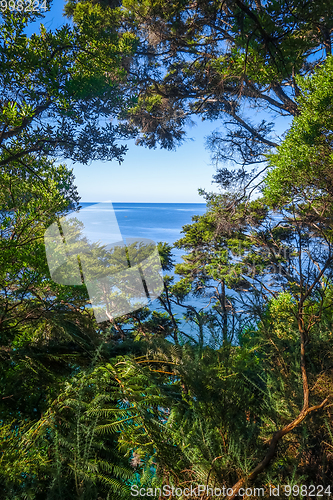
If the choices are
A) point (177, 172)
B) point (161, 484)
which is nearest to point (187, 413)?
point (161, 484)

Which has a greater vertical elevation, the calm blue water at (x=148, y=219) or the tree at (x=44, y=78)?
the tree at (x=44, y=78)

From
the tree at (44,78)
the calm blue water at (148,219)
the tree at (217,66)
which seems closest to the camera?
the tree at (44,78)

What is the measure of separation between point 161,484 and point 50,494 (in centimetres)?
17

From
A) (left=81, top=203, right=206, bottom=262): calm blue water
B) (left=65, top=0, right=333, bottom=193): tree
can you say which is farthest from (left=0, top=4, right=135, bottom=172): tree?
(left=81, top=203, right=206, bottom=262): calm blue water

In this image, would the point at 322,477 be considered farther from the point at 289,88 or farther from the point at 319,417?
→ the point at 289,88

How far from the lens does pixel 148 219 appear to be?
11750 mm

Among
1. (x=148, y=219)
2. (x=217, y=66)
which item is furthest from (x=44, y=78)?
(x=148, y=219)

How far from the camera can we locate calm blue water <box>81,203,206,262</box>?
4.78 metres

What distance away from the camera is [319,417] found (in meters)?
0.62

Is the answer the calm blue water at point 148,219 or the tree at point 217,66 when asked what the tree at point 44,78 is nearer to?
the tree at point 217,66

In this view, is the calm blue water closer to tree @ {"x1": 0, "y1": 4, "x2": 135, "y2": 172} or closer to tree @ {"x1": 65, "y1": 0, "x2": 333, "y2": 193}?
tree @ {"x1": 0, "y1": 4, "x2": 135, "y2": 172}

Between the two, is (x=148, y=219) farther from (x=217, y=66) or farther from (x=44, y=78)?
(x=44, y=78)

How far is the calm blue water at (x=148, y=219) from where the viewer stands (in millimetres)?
4775

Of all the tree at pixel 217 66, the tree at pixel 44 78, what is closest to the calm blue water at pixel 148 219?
the tree at pixel 44 78
